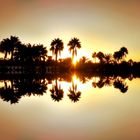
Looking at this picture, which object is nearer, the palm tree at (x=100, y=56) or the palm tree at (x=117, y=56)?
the palm tree at (x=117, y=56)

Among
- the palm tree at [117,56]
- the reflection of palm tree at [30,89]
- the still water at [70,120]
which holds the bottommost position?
the still water at [70,120]

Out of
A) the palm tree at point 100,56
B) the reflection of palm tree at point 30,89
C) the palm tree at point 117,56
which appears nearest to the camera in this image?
the reflection of palm tree at point 30,89

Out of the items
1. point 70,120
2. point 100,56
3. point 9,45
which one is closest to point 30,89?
point 70,120

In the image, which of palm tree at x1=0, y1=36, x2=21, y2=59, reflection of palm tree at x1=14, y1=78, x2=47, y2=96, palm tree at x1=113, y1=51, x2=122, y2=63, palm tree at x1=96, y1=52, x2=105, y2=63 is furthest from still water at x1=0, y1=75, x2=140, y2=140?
palm tree at x1=96, y1=52, x2=105, y2=63

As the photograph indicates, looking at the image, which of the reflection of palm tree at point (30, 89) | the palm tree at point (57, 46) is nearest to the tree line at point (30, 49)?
the palm tree at point (57, 46)

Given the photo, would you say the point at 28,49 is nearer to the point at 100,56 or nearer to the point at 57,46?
the point at 57,46

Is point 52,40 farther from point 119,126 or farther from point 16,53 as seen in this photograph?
point 119,126

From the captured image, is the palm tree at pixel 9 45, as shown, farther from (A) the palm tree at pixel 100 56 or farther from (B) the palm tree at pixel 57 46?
(A) the palm tree at pixel 100 56

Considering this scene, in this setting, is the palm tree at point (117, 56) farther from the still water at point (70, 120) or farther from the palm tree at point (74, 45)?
the still water at point (70, 120)

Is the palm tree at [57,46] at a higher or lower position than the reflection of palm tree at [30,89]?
higher

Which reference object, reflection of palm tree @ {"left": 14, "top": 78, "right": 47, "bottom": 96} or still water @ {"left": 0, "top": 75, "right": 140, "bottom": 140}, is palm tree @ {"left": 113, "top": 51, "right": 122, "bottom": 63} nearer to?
reflection of palm tree @ {"left": 14, "top": 78, "right": 47, "bottom": 96}

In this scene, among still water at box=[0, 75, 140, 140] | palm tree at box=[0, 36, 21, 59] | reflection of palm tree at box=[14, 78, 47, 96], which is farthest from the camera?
palm tree at box=[0, 36, 21, 59]

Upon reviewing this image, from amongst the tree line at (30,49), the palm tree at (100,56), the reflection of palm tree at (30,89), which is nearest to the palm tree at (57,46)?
the tree line at (30,49)

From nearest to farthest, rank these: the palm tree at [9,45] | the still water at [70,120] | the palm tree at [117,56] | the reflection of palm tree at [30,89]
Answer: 1. the still water at [70,120]
2. the reflection of palm tree at [30,89]
3. the palm tree at [9,45]
4. the palm tree at [117,56]
